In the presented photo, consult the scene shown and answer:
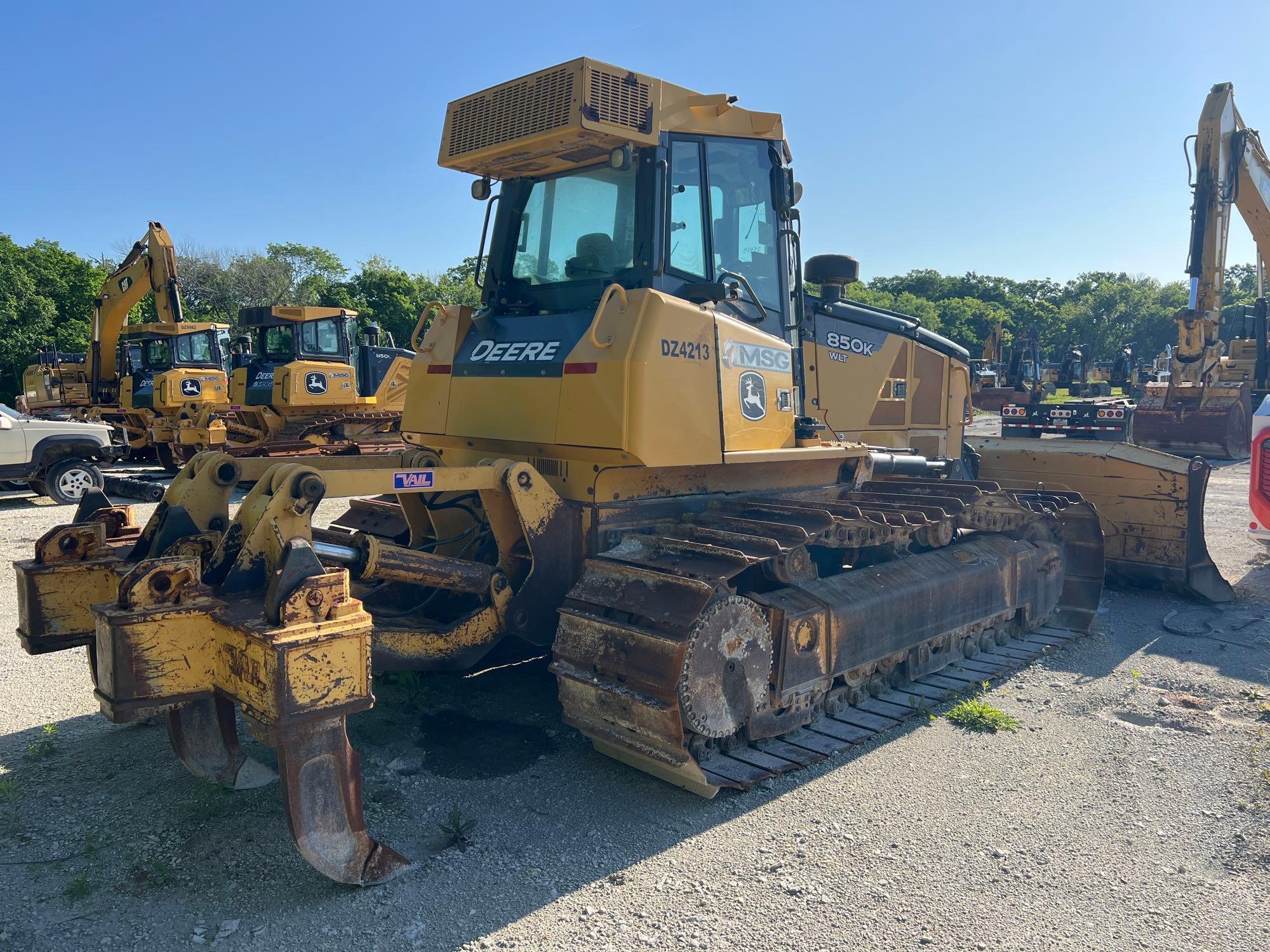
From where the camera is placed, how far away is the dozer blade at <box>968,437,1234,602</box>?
7.98 m

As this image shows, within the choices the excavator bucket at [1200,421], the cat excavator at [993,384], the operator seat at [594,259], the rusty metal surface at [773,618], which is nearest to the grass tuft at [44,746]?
the rusty metal surface at [773,618]

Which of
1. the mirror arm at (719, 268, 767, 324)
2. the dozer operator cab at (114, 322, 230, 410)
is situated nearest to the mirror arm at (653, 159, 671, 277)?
the mirror arm at (719, 268, 767, 324)

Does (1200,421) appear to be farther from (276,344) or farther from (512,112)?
(512,112)

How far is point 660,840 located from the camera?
4070mm

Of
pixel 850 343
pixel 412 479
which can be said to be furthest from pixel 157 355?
pixel 412 479

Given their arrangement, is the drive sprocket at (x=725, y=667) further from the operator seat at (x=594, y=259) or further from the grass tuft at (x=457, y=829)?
the operator seat at (x=594, y=259)

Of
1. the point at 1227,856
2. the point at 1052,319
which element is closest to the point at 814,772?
the point at 1227,856

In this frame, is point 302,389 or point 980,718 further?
point 302,389

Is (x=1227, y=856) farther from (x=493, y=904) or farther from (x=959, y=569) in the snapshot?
(x=493, y=904)

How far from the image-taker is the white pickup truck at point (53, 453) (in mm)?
13836

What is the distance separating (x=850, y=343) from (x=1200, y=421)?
14903 mm

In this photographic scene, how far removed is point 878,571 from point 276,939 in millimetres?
3792

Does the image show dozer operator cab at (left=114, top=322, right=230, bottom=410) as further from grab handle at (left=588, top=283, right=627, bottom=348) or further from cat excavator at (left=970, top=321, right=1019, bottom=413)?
cat excavator at (left=970, top=321, right=1019, bottom=413)

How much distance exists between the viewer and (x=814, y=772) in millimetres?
4770
